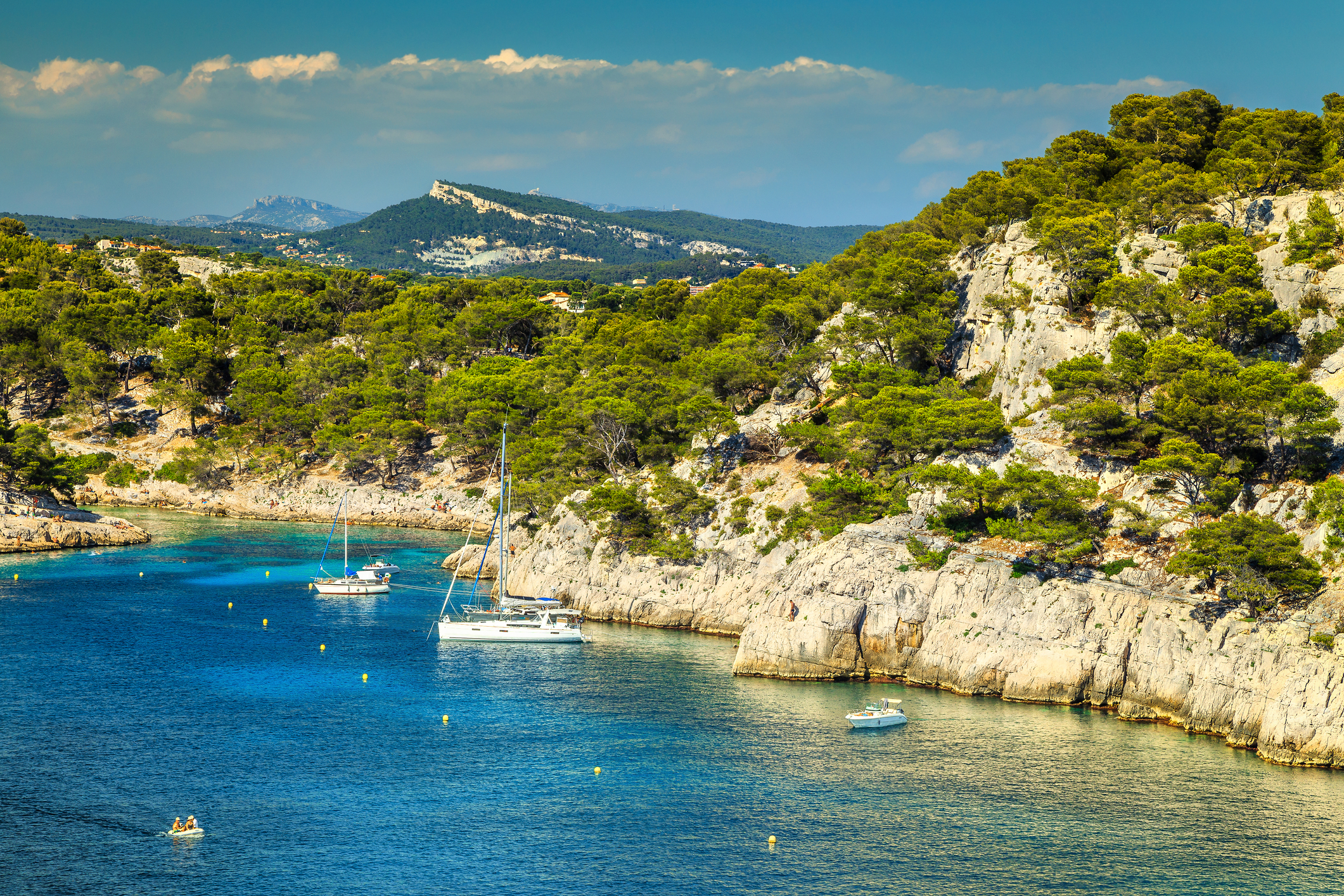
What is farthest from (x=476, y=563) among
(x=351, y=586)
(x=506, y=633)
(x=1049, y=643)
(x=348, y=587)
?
(x=1049, y=643)

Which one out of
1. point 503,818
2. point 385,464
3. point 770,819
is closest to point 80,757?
point 503,818

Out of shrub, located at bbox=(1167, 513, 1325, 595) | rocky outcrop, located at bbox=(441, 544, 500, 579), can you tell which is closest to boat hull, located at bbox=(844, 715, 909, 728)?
shrub, located at bbox=(1167, 513, 1325, 595)

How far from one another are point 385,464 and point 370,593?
47.6 meters

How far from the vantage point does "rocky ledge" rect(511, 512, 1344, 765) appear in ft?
168

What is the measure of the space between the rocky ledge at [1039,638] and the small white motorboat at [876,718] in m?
8.04

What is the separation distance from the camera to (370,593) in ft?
293

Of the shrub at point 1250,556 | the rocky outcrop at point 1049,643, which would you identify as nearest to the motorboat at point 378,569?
the rocky outcrop at point 1049,643

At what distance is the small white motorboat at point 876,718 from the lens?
53969 mm

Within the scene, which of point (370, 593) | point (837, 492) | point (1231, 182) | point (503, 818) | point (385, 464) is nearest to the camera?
point (503, 818)

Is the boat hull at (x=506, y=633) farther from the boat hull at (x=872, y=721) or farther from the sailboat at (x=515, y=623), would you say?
the boat hull at (x=872, y=721)

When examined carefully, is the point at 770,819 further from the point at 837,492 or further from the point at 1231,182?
the point at 1231,182

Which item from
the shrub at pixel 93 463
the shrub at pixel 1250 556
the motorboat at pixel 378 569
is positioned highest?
the shrub at pixel 1250 556

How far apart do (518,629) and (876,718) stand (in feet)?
96.7

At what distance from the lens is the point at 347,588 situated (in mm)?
88688
